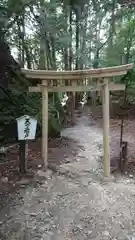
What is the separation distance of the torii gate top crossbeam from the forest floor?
5.45 feet

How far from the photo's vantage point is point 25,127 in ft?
13.8

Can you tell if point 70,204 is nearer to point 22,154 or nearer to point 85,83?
point 22,154

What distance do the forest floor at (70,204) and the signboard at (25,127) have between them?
724 mm

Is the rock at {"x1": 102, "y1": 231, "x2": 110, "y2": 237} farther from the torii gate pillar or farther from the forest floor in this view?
the torii gate pillar

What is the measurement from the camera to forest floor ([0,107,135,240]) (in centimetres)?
314

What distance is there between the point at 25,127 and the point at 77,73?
49.3 inches

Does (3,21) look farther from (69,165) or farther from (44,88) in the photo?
(69,165)

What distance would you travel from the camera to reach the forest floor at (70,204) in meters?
3.14

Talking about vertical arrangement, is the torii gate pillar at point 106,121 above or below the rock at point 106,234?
above

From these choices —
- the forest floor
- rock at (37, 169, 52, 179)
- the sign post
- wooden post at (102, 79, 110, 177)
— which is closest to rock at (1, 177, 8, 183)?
the forest floor

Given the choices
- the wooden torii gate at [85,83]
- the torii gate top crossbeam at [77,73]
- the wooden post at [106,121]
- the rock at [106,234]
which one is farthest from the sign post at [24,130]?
the rock at [106,234]

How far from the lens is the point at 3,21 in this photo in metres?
4.09

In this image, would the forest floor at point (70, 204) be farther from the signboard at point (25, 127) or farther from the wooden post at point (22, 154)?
the signboard at point (25, 127)

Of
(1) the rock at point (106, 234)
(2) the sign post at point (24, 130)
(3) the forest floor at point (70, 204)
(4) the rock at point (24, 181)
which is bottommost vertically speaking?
(1) the rock at point (106, 234)
